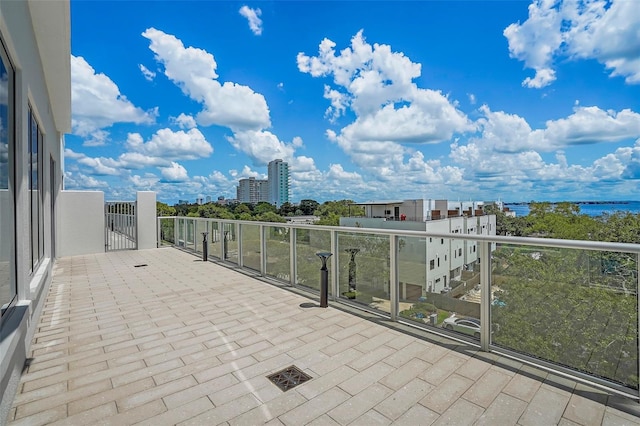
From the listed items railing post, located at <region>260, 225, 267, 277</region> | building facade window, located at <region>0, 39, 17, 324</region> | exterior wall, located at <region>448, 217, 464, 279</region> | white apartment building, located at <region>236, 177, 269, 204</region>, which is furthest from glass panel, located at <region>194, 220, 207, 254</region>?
white apartment building, located at <region>236, 177, 269, 204</region>

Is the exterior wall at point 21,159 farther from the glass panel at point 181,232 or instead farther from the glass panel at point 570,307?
the glass panel at point 181,232

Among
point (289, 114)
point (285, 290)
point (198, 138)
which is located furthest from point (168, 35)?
point (198, 138)

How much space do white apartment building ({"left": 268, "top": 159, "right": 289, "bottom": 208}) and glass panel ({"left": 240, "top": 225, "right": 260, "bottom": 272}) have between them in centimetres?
7363

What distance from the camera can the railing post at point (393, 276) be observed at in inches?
149

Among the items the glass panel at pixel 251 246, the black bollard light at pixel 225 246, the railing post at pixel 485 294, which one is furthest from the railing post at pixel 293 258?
the railing post at pixel 485 294

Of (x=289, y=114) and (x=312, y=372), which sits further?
(x=289, y=114)

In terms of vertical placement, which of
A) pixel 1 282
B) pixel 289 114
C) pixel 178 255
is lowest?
pixel 178 255

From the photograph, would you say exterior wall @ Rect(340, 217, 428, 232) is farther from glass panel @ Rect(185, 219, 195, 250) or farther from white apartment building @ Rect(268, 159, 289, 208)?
white apartment building @ Rect(268, 159, 289, 208)

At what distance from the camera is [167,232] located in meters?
12.2

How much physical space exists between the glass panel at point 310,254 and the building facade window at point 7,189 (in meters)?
3.48

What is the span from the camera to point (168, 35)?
12.7 meters

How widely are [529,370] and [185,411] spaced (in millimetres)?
2711

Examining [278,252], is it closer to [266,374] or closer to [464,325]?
[266,374]

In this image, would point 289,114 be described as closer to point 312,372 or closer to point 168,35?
point 168,35
